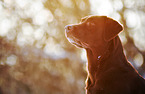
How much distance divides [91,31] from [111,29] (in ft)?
1.31

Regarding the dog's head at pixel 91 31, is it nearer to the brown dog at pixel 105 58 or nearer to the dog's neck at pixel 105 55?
the brown dog at pixel 105 58

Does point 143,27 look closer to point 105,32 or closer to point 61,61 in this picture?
point 61,61

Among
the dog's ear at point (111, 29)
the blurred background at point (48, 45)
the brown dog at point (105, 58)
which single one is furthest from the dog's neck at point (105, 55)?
the blurred background at point (48, 45)

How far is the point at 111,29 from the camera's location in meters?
3.08

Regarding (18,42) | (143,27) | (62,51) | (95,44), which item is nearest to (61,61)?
(62,51)

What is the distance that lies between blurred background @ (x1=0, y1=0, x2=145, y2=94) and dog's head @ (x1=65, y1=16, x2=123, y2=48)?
8.17 meters

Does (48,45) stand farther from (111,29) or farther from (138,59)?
(111,29)

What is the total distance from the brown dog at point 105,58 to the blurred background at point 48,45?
825cm

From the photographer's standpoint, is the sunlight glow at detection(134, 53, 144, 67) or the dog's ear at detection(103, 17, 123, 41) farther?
the sunlight glow at detection(134, 53, 144, 67)

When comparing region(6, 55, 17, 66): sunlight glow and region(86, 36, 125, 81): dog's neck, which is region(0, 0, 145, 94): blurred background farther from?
region(86, 36, 125, 81): dog's neck

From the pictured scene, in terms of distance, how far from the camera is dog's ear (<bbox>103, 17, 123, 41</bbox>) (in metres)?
3.03

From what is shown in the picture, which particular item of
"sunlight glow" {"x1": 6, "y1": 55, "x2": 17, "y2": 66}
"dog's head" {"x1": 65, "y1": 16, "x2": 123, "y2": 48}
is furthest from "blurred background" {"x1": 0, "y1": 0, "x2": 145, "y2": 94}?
"dog's head" {"x1": 65, "y1": 16, "x2": 123, "y2": 48}

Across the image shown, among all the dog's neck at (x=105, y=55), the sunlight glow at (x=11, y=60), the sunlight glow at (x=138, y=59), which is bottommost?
the sunlight glow at (x=138, y=59)

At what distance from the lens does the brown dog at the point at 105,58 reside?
2.73 m
